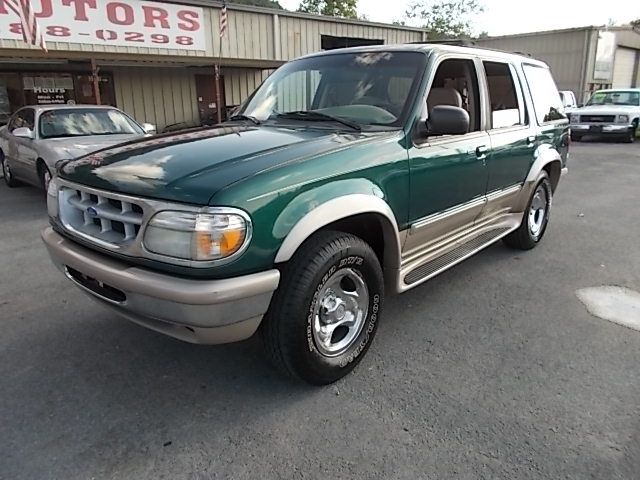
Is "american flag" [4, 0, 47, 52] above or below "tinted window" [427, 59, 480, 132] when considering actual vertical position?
above

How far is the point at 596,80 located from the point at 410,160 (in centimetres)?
3022

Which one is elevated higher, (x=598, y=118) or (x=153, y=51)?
(x=153, y=51)

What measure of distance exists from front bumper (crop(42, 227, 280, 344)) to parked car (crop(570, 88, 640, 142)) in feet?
58.2

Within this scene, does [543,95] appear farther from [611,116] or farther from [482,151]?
[611,116]

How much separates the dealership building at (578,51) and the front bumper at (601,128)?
1116 cm

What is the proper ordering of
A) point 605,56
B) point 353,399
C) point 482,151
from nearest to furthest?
point 353,399 < point 482,151 < point 605,56

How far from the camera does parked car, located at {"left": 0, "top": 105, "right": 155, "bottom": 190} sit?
750cm

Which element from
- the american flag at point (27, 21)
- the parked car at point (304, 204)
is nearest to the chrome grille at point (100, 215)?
the parked car at point (304, 204)

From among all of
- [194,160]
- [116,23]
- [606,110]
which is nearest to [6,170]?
[116,23]

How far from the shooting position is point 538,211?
545 centimetres

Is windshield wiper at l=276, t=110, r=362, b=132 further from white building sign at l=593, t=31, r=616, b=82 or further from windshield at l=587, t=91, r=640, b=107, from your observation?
white building sign at l=593, t=31, r=616, b=82

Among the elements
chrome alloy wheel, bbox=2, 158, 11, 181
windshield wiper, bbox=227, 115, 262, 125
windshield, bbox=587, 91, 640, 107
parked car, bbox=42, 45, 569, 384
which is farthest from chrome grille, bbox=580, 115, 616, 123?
chrome alloy wheel, bbox=2, 158, 11, 181

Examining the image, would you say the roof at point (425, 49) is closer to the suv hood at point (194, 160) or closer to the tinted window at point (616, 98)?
the suv hood at point (194, 160)

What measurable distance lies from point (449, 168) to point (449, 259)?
2.27 feet
